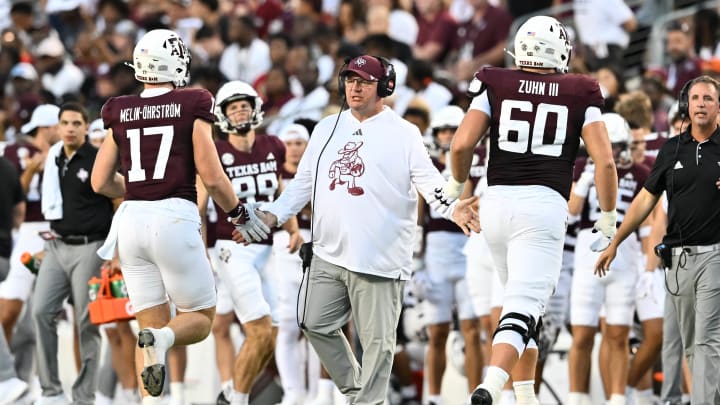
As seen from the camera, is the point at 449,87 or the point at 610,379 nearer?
the point at 610,379

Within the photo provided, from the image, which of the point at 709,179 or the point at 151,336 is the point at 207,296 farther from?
the point at 709,179

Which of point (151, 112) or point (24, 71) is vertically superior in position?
point (24, 71)

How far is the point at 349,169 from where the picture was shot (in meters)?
8.81

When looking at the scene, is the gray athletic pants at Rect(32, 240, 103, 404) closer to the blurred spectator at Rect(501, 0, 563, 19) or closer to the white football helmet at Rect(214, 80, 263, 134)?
the white football helmet at Rect(214, 80, 263, 134)

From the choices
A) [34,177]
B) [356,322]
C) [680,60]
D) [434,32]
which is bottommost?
[356,322]

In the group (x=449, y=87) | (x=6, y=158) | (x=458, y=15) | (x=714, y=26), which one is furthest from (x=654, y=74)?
(x=6, y=158)

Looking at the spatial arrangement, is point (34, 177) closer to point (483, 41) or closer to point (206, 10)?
point (483, 41)

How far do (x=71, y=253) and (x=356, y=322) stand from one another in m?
3.14

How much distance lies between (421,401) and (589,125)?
5.05 meters

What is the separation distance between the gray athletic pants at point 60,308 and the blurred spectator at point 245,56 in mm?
6024

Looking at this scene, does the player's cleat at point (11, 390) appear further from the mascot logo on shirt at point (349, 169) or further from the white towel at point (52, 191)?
the mascot logo on shirt at point (349, 169)

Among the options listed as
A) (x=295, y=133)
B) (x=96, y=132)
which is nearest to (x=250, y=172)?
(x=295, y=133)

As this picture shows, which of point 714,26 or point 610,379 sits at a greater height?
point 714,26

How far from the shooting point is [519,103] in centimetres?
821
